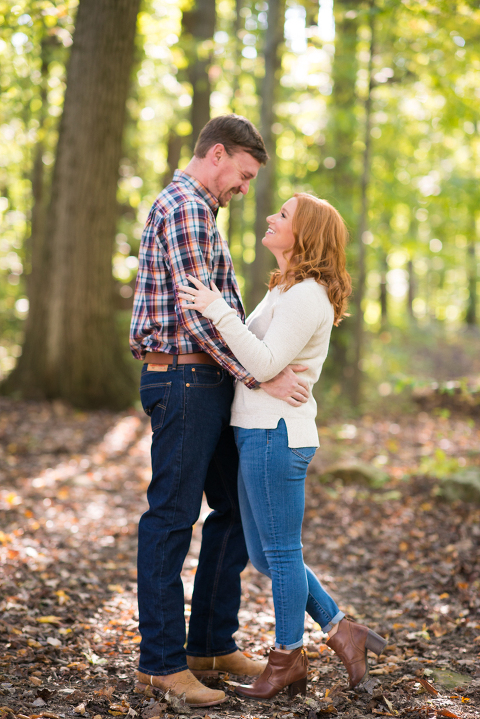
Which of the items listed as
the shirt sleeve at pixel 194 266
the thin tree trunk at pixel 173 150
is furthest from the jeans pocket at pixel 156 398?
the thin tree trunk at pixel 173 150

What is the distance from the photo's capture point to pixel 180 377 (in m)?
2.80

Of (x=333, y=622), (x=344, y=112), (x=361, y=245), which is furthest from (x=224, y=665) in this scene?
(x=344, y=112)

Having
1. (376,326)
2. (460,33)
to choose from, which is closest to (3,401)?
(460,33)

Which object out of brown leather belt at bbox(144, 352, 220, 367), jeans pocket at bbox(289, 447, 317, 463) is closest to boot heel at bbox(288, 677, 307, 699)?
jeans pocket at bbox(289, 447, 317, 463)

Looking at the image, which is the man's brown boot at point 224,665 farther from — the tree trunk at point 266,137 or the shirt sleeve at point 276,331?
the tree trunk at point 266,137

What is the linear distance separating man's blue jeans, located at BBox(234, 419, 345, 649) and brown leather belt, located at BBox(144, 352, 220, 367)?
0.35 meters

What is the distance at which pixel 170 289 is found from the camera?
9.42 feet

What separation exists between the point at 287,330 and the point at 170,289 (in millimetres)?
577

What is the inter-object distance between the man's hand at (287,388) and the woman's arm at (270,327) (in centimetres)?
6

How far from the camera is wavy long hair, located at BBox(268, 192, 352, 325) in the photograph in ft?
9.29

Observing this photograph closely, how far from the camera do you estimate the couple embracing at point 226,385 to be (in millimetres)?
2750

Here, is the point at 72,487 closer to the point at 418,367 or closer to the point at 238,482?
the point at 238,482

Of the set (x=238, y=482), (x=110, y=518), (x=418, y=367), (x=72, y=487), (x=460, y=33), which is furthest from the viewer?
(x=418, y=367)

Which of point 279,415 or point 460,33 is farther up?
point 460,33
